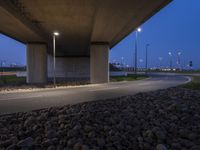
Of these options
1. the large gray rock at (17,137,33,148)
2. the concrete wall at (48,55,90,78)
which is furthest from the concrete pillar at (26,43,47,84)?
the large gray rock at (17,137,33,148)

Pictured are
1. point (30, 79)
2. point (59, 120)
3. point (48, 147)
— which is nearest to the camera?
point (48, 147)

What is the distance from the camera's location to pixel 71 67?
6775cm

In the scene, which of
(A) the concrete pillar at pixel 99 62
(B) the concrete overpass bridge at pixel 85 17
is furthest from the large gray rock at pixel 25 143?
(A) the concrete pillar at pixel 99 62

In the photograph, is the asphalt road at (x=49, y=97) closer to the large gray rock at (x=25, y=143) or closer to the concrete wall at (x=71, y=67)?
the large gray rock at (x=25, y=143)

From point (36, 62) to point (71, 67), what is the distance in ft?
86.1

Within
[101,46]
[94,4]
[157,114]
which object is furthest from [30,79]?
[157,114]

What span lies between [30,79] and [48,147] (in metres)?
35.6

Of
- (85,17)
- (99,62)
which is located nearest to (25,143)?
(85,17)

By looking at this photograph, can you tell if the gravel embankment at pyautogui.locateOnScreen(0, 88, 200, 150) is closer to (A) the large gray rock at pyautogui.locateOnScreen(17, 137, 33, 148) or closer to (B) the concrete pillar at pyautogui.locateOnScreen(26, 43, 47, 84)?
(A) the large gray rock at pyautogui.locateOnScreen(17, 137, 33, 148)

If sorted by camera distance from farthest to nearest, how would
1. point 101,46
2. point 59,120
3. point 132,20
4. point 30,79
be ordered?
point 30,79, point 101,46, point 132,20, point 59,120

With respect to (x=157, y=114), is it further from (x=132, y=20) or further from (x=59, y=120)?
(x=132, y=20)

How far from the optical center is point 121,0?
57.2 feet

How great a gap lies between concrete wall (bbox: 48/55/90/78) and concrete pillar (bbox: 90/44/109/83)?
27644 mm

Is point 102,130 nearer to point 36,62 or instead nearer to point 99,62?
point 99,62
